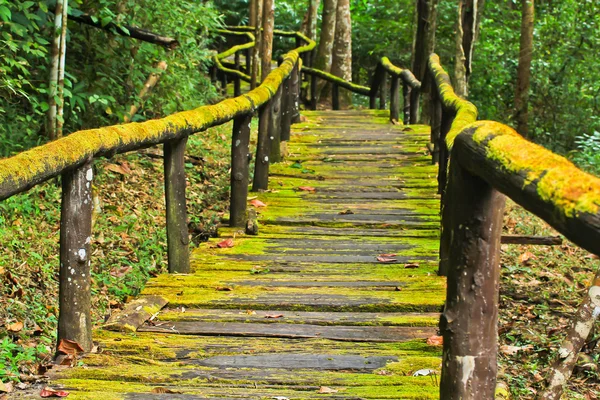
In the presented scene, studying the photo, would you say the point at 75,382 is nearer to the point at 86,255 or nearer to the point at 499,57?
the point at 86,255

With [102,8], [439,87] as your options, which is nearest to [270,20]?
[102,8]

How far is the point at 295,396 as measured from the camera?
3.16 meters

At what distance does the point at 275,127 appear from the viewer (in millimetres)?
8414

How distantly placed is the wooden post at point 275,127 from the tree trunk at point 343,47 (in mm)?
9154

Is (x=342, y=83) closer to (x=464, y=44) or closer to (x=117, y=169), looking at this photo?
(x=464, y=44)

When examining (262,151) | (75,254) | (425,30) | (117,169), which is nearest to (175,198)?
(75,254)

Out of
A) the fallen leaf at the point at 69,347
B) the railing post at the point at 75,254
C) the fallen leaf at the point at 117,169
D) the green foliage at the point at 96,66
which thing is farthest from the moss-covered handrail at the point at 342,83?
the fallen leaf at the point at 69,347

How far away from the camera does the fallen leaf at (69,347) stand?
344cm

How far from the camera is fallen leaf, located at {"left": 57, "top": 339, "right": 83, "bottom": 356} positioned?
11.3 ft

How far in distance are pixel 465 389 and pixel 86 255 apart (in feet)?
6.03

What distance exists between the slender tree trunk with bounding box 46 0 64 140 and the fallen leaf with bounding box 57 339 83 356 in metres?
3.82

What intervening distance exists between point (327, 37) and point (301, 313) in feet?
45.0

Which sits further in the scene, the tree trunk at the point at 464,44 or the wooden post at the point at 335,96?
the wooden post at the point at 335,96

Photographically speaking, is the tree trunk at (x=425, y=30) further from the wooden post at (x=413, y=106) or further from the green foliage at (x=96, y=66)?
the green foliage at (x=96, y=66)
